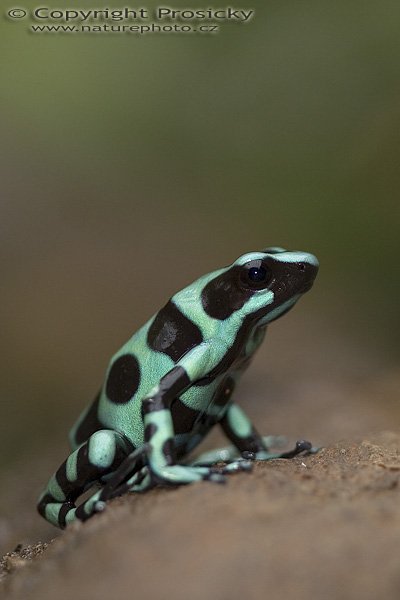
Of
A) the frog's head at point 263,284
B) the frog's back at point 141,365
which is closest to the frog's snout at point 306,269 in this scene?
the frog's head at point 263,284

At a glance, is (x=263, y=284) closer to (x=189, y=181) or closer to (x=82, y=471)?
(x=82, y=471)

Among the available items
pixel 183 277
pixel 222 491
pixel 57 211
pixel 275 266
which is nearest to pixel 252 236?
pixel 183 277

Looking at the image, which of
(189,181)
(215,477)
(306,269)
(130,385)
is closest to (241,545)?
(215,477)

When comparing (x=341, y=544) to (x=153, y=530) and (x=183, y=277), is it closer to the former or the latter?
(x=153, y=530)

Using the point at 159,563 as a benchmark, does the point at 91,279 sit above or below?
above

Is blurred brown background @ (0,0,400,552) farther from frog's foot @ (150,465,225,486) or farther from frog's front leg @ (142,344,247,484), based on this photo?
frog's foot @ (150,465,225,486)

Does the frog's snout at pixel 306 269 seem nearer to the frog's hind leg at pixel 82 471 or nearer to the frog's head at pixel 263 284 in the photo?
the frog's head at pixel 263 284

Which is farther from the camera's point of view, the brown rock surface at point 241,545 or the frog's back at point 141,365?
the frog's back at point 141,365
